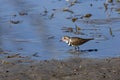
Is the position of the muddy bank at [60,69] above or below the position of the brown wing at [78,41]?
below

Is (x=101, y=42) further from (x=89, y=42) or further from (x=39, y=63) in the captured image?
(x=39, y=63)

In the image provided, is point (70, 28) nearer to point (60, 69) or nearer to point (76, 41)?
point (76, 41)

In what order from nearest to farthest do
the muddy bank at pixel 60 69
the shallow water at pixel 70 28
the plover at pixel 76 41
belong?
the muddy bank at pixel 60 69, the shallow water at pixel 70 28, the plover at pixel 76 41

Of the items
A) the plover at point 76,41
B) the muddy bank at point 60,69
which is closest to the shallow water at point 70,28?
the plover at point 76,41

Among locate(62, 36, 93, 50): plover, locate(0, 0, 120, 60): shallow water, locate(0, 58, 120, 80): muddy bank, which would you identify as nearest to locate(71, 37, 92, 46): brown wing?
locate(62, 36, 93, 50): plover

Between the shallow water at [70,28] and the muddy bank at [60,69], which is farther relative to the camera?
the shallow water at [70,28]

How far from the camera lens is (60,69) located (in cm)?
696

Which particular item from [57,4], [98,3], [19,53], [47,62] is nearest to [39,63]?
[47,62]

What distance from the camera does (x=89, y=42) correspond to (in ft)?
28.8

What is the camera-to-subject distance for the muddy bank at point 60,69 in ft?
21.6

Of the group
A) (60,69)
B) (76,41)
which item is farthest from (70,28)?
(60,69)

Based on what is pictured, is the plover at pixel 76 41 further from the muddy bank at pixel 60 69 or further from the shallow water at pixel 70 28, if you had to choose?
the muddy bank at pixel 60 69

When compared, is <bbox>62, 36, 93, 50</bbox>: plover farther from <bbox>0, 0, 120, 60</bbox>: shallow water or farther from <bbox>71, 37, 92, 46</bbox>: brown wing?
<bbox>0, 0, 120, 60</bbox>: shallow water

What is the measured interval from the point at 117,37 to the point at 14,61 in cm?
239
